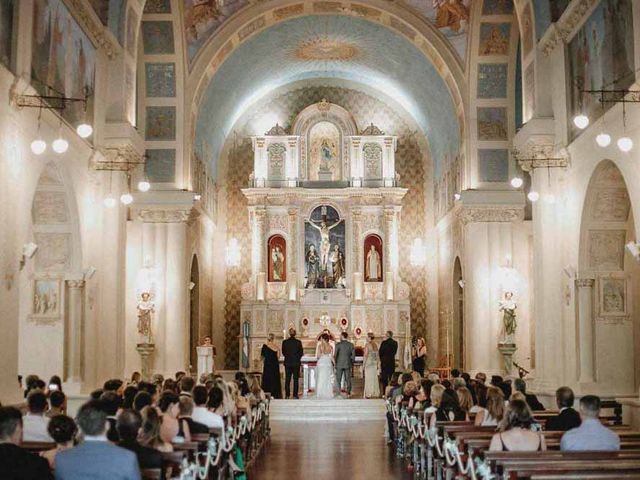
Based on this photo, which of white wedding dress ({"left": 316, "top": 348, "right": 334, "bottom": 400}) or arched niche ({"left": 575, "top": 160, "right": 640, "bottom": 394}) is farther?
white wedding dress ({"left": 316, "top": 348, "right": 334, "bottom": 400})

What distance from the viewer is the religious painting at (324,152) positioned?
35.1 metres

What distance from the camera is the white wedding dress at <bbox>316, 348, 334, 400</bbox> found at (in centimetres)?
2544

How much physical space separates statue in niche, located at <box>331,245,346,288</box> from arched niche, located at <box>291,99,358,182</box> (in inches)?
111

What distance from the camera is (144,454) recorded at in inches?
312

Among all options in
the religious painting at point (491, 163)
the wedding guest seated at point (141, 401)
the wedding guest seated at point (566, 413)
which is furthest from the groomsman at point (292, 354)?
the wedding guest seated at point (141, 401)

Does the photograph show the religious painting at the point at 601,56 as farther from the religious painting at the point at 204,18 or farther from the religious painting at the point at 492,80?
the religious painting at the point at 204,18

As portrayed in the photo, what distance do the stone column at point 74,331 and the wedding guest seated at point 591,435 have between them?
11.3m

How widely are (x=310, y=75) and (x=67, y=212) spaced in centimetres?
1850

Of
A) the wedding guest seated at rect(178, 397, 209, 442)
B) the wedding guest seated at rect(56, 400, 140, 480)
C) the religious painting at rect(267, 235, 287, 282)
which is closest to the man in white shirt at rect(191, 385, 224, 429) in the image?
the wedding guest seated at rect(178, 397, 209, 442)

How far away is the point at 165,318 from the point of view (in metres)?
25.7

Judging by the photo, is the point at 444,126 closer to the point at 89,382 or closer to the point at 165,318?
the point at 165,318

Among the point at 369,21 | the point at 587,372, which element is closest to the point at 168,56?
the point at 369,21

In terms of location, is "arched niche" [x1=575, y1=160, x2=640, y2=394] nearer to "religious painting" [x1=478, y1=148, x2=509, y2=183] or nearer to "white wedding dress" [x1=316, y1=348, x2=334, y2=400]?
"white wedding dress" [x1=316, y1=348, x2=334, y2=400]

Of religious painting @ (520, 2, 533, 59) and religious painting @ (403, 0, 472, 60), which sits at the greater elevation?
religious painting @ (403, 0, 472, 60)
